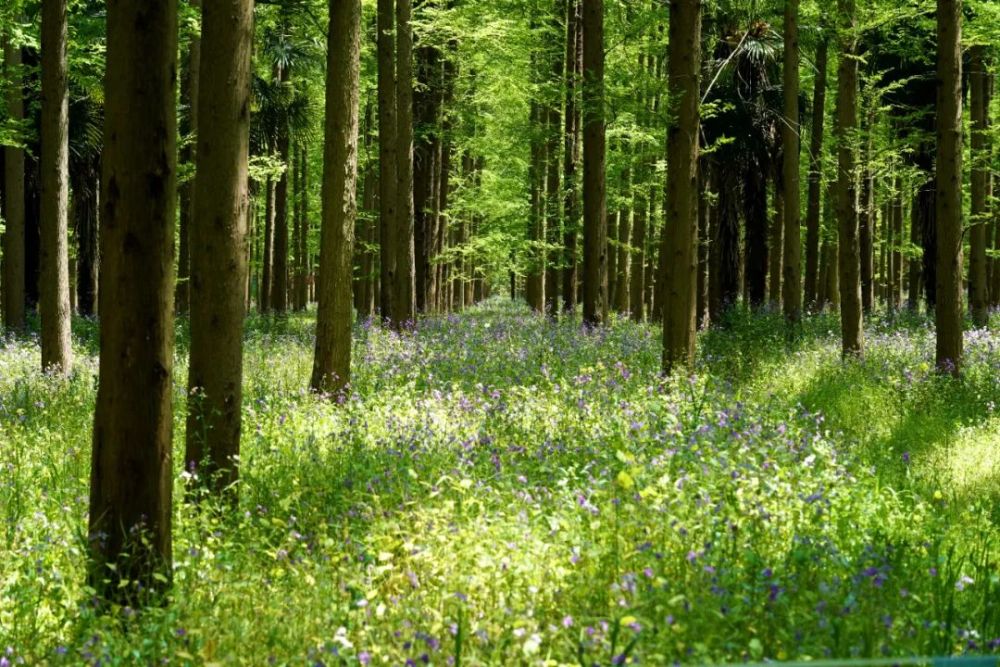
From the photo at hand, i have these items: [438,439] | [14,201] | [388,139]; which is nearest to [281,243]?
[14,201]

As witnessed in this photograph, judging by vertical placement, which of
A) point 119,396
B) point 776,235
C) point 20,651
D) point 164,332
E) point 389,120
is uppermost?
point 389,120

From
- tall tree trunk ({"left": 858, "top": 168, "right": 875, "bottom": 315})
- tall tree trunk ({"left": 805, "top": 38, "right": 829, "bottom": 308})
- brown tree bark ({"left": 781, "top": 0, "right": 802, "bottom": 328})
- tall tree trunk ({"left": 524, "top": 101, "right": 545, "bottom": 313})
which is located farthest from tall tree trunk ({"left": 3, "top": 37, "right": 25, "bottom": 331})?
tall tree trunk ({"left": 805, "top": 38, "right": 829, "bottom": 308})

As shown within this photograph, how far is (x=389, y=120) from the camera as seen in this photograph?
15680 millimetres

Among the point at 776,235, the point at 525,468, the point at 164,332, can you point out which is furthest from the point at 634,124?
the point at 164,332

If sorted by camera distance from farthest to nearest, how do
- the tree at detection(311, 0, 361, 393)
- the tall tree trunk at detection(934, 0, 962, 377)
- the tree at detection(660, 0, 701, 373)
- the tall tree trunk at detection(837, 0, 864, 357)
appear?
the tall tree trunk at detection(837, 0, 864, 357), the tall tree trunk at detection(934, 0, 962, 377), the tree at detection(660, 0, 701, 373), the tree at detection(311, 0, 361, 393)

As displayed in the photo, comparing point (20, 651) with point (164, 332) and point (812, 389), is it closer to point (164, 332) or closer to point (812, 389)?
point (164, 332)

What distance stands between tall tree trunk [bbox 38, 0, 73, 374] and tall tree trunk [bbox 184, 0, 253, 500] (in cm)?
690

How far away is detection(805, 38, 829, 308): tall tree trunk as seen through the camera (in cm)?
2191

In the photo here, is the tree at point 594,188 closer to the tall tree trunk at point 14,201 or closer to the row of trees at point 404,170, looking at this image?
the row of trees at point 404,170

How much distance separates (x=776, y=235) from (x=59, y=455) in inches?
694

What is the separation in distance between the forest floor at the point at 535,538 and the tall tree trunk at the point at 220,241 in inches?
18.9

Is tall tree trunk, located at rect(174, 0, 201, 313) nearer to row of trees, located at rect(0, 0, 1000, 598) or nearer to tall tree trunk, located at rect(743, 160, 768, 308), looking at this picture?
row of trees, located at rect(0, 0, 1000, 598)

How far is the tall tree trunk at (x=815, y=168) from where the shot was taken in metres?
21.9

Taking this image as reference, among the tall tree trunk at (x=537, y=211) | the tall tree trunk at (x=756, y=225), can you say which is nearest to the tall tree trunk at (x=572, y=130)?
the tall tree trunk at (x=537, y=211)
